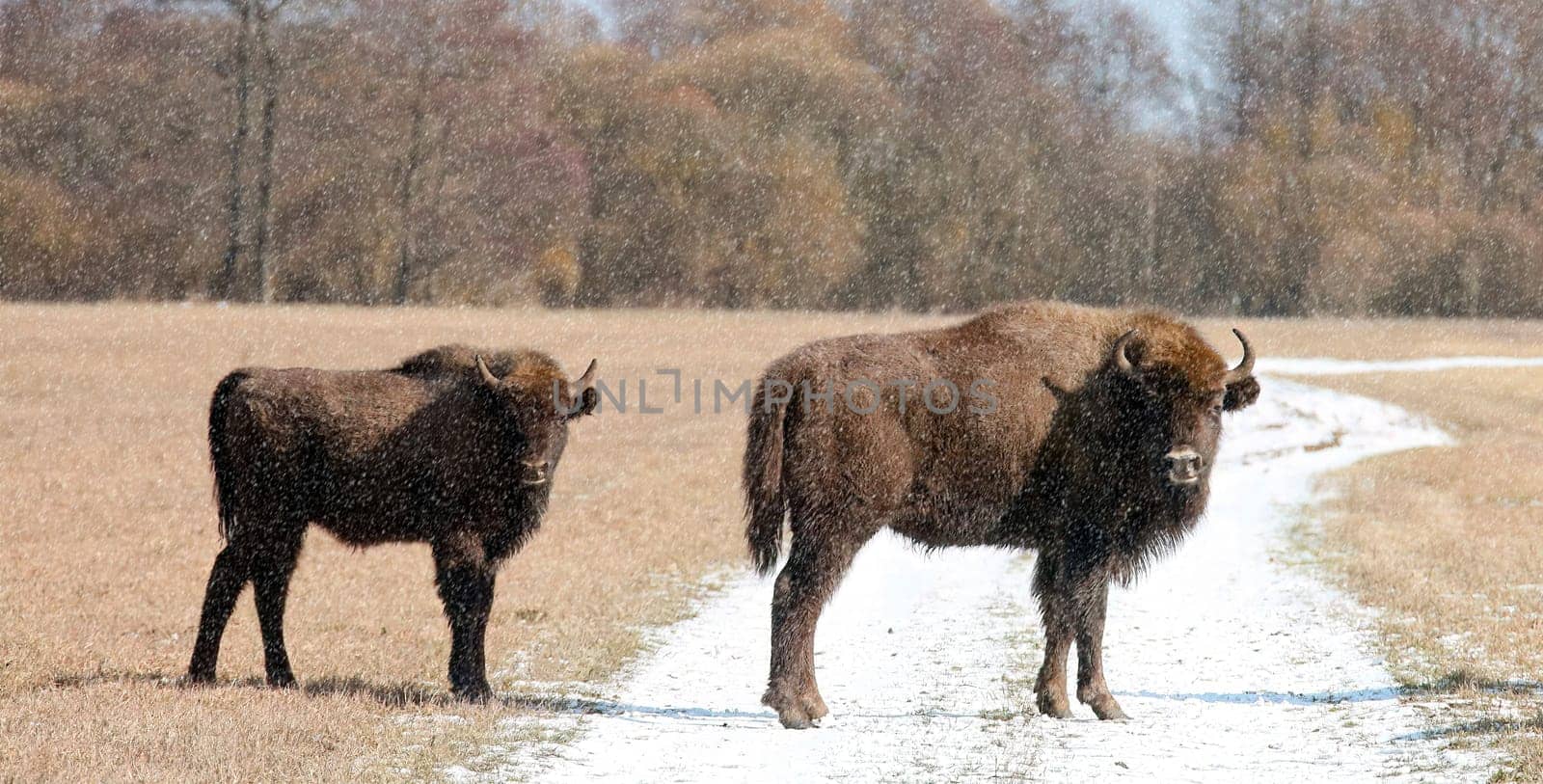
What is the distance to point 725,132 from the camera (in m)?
55.7

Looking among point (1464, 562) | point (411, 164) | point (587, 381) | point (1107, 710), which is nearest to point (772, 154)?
point (411, 164)

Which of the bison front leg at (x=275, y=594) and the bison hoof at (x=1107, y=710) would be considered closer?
the bison hoof at (x=1107, y=710)

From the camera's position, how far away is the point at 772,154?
56.3 metres

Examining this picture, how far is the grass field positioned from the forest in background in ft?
40.2

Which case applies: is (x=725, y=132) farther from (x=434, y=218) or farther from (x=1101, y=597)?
(x=1101, y=597)

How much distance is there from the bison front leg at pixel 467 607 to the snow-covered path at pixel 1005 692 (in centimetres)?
77

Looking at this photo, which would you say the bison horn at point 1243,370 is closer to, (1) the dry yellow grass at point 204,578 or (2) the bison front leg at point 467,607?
(1) the dry yellow grass at point 204,578

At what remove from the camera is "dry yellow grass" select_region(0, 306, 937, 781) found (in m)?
7.24

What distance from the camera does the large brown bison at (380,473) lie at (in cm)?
903

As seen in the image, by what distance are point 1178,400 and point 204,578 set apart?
8221mm

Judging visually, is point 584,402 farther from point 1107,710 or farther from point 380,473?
point 1107,710

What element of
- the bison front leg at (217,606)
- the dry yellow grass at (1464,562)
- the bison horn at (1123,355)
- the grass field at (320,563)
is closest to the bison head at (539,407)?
the grass field at (320,563)

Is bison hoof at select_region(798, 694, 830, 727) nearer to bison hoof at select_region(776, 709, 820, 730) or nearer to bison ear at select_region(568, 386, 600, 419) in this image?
bison hoof at select_region(776, 709, 820, 730)

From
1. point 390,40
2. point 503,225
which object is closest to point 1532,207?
point 503,225
